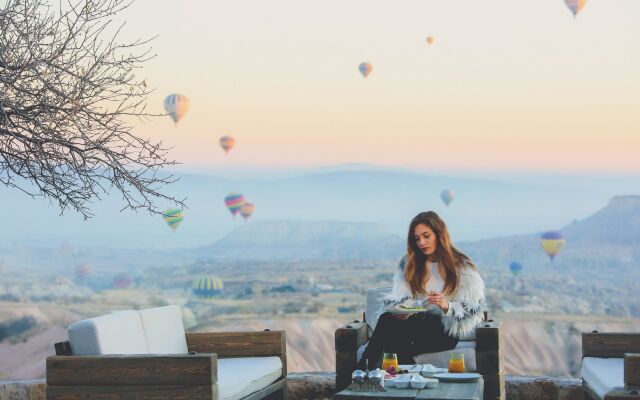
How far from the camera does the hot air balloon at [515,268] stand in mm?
59050

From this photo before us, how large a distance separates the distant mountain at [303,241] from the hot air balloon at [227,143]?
3215 centimetres

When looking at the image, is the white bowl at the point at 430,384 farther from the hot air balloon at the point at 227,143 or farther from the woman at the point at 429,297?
the hot air balloon at the point at 227,143

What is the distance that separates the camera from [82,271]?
228ft

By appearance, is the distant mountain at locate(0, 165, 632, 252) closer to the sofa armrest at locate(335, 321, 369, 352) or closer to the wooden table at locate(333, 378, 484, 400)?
the sofa armrest at locate(335, 321, 369, 352)

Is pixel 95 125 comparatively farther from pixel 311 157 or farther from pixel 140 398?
pixel 311 157

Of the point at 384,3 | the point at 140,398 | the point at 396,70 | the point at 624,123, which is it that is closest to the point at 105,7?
the point at 140,398

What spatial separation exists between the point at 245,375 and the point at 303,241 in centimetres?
7279

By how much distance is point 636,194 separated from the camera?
68.3 meters

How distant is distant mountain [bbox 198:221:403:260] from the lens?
73.4m

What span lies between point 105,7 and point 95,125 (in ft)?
2.72

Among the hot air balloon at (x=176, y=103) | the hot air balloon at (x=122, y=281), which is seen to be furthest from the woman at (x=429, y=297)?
the hot air balloon at (x=122, y=281)

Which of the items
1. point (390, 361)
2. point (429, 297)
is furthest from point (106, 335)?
point (429, 297)

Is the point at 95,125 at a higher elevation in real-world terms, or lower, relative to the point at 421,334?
higher

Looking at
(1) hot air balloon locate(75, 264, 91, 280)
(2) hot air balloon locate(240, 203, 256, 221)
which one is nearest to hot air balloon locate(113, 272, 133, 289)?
(1) hot air balloon locate(75, 264, 91, 280)
